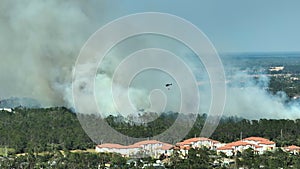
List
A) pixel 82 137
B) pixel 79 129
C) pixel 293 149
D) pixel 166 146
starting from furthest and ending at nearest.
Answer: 1. pixel 79 129
2. pixel 82 137
3. pixel 166 146
4. pixel 293 149

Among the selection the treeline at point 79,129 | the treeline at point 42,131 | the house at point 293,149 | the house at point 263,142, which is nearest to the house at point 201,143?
the treeline at point 79,129

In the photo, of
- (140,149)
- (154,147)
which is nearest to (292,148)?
(154,147)

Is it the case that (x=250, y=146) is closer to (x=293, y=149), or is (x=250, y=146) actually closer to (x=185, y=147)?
(x=293, y=149)

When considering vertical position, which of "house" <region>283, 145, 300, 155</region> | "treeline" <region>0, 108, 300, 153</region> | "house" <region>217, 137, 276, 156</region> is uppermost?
"treeline" <region>0, 108, 300, 153</region>

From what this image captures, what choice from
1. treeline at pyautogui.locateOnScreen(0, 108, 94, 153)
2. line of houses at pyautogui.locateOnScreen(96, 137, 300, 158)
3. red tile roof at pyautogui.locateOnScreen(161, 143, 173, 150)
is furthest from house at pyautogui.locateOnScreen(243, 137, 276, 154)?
treeline at pyautogui.locateOnScreen(0, 108, 94, 153)

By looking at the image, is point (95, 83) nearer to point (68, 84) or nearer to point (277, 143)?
point (68, 84)

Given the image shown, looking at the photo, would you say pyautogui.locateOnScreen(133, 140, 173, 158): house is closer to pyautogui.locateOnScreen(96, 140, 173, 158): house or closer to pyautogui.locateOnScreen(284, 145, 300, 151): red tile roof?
pyautogui.locateOnScreen(96, 140, 173, 158): house
